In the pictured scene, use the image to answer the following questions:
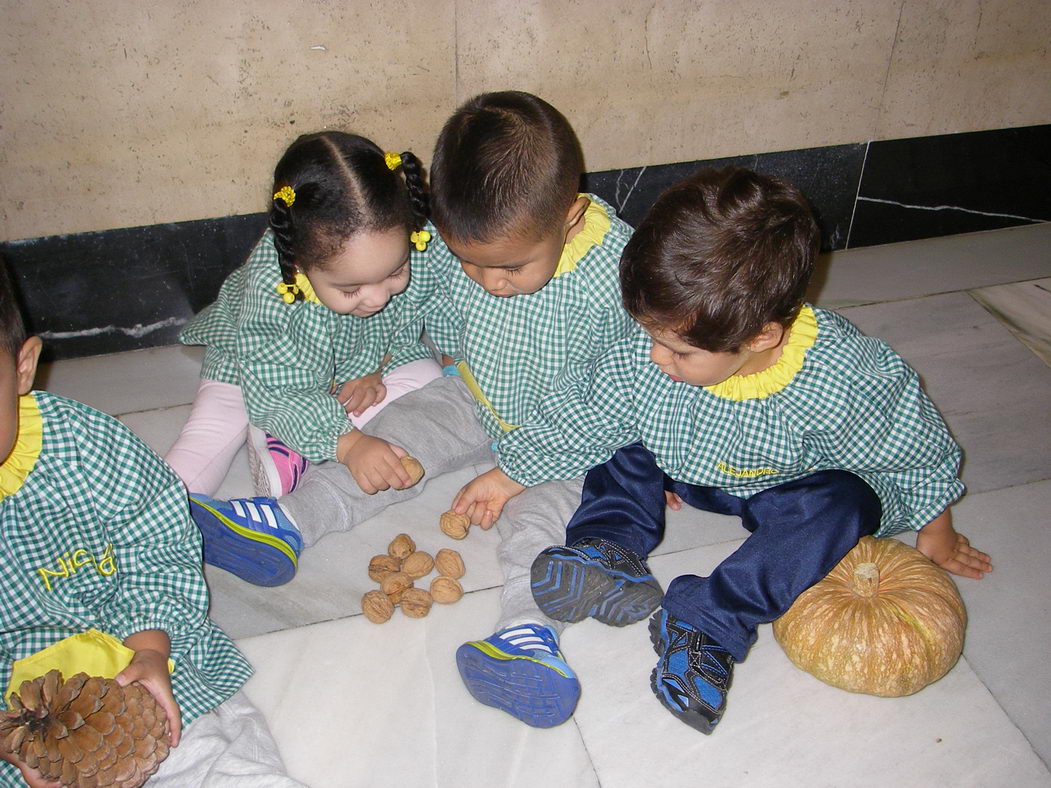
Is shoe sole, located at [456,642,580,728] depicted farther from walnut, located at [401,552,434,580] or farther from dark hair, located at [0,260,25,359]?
dark hair, located at [0,260,25,359]

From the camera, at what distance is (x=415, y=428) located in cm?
159

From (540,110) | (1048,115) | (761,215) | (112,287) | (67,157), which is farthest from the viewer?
(1048,115)

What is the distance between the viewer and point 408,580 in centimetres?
144

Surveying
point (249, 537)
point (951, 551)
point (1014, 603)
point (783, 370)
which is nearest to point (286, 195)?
point (249, 537)

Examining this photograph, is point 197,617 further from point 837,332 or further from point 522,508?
point 837,332

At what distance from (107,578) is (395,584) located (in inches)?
16.2

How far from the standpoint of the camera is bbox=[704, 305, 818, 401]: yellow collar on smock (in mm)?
1271

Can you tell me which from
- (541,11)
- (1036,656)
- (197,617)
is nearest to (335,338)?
(197,617)

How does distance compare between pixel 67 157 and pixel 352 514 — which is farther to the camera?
pixel 67 157

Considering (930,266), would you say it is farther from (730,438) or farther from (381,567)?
(381,567)

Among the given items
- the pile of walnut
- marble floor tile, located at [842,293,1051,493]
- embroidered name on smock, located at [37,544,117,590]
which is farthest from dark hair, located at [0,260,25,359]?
marble floor tile, located at [842,293,1051,493]

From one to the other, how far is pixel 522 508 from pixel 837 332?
55cm

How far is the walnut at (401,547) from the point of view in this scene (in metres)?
1.49

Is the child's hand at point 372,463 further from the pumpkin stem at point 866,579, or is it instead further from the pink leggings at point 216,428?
the pumpkin stem at point 866,579
